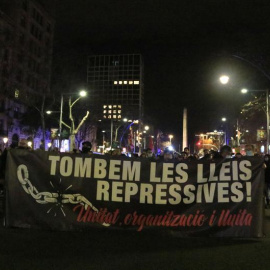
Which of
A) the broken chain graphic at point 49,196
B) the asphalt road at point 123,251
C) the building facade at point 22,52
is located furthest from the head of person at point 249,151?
the building facade at point 22,52

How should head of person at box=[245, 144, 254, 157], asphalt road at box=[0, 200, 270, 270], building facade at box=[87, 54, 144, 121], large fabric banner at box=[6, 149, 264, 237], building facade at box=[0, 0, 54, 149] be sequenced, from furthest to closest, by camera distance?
building facade at box=[87, 54, 144, 121] < building facade at box=[0, 0, 54, 149] < head of person at box=[245, 144, 254, 157] < large fabric banner at box=[6, 149, 264, 237] < asphalt road at box=[0, 200, 270, 270]

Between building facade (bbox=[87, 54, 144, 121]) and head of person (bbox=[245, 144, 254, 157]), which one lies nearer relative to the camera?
head of person (bbox=[245, 144, 254, 157])

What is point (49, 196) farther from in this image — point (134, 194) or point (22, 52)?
point (22, 52)

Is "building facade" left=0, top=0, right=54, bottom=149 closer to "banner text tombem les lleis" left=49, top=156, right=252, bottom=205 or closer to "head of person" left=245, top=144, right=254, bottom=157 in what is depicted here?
"head of person" left=245, top=144, right=254, bottom=157

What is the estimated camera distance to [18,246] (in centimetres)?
645

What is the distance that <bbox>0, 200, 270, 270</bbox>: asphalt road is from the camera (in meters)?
5.58

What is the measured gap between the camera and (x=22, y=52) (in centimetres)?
4153

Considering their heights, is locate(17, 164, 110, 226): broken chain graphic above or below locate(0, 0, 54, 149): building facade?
below

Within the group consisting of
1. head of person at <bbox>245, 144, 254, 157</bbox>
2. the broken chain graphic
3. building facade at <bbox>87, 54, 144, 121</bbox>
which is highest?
building facade at <bbox>87, 54, 144, 121</bbox>

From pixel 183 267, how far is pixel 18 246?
9.09ft

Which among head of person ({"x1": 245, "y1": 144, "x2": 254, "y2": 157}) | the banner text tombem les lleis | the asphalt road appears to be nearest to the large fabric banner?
the banner text tombem les lleis

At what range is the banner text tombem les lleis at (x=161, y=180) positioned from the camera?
7121 millimetres

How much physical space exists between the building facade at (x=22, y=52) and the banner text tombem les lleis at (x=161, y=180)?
3619cm

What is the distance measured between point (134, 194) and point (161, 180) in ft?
1.86
